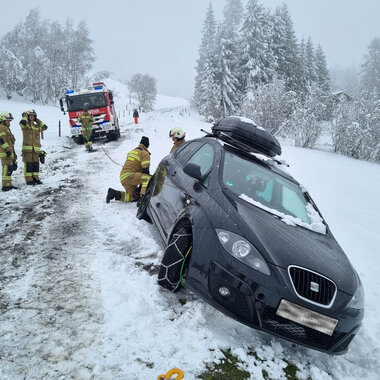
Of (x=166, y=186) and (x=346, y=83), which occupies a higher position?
(x=346, y=83)

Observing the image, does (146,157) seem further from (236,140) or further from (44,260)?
(44,260)

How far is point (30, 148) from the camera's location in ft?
22.7

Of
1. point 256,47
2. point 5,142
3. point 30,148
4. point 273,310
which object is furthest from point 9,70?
point 273,310

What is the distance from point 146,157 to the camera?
593 cm

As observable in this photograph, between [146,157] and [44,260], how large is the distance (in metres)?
3.01

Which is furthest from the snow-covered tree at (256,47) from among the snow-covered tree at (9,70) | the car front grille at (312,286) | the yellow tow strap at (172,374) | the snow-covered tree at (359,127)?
the yellow tow strap at (172,374)

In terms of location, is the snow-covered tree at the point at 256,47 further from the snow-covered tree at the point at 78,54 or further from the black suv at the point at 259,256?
the black suv at the point at 259,256

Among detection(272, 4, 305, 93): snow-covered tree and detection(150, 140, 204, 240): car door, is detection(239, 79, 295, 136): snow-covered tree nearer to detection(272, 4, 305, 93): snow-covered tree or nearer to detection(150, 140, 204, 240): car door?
detection(150, 140, 204, 240): car door

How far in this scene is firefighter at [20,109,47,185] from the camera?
6762mm

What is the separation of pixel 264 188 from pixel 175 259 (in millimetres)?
1373

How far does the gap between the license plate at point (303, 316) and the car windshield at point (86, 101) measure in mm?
14605

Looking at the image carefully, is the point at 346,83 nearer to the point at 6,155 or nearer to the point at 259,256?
the point at 6,155

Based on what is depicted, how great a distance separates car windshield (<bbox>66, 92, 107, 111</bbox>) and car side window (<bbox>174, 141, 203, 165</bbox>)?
11615 mm

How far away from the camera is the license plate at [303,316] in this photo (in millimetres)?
2170
